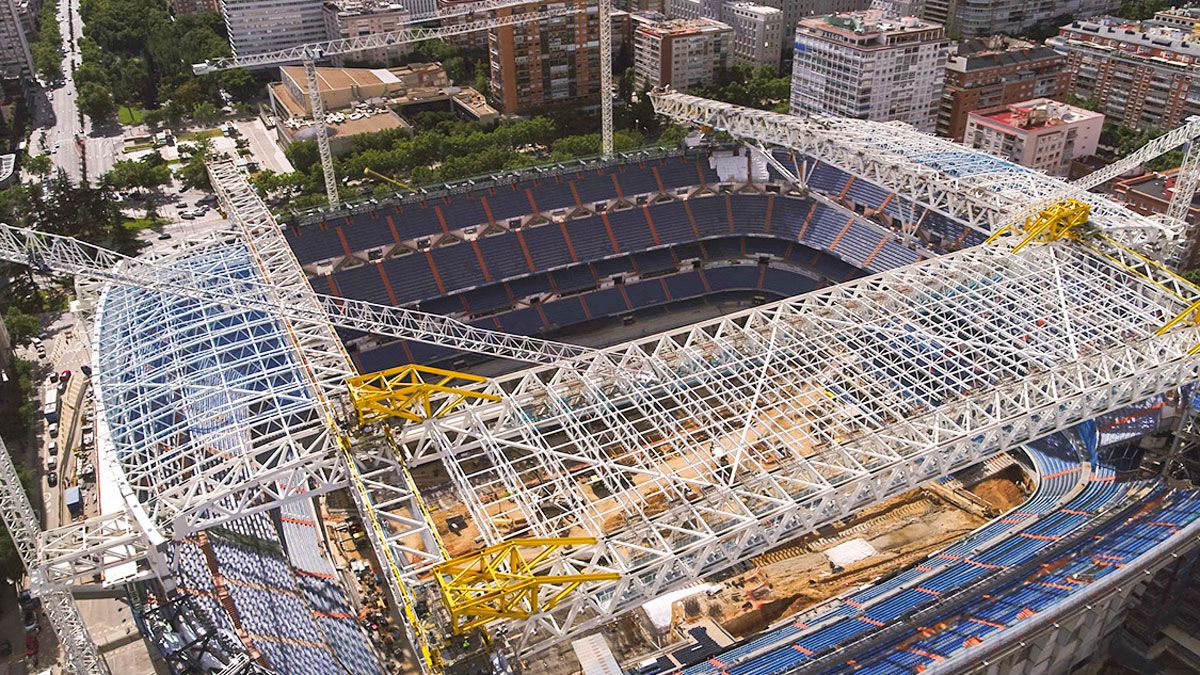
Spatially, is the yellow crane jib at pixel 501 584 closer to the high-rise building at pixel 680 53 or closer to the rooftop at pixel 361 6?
the high-rise building at pixel 680 53

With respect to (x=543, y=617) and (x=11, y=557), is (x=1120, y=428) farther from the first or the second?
(x=11, y=557)

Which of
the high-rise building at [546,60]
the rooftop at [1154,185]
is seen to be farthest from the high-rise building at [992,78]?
the high-rise building at [546,60]

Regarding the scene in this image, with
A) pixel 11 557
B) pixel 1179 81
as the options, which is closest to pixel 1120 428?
pixel 11 557

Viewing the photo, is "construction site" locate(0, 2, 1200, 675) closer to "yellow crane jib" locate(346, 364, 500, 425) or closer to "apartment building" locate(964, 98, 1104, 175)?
"yellow crane jib" locate(346, 364, 500, 425)

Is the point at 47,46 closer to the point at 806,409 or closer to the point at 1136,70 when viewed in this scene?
the point at 806,409

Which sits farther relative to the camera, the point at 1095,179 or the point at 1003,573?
the point at 1095,179

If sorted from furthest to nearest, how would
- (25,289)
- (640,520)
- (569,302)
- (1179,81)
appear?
1. (1179,81)
2. (25,289)
3. (569,302)
4. (640,520)

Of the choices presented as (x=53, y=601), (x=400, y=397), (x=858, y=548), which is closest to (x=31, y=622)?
(x=53, y=601)

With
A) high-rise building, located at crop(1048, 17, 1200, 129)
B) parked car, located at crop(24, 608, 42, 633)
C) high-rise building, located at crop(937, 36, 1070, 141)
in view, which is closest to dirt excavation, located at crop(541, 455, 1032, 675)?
parked car, located at crop(24, 608, 42, 633)
